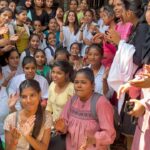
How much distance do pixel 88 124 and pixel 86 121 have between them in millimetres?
27

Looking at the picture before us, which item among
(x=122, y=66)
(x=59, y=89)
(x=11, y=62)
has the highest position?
(x=122, y=66)

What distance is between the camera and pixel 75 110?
10.6 feet

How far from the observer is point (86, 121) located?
3150mm

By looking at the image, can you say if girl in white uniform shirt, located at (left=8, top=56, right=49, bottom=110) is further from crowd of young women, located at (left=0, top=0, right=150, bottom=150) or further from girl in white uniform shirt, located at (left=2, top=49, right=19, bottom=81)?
girl in white uniform shirt, located at (left=2, top=49, right=19, bottom=81)

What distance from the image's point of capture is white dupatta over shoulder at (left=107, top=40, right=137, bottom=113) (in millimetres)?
3166

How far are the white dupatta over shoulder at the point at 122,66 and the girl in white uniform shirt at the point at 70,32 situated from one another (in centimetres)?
347

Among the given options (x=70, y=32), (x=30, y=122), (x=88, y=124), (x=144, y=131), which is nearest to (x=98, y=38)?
(x=88, y=124)

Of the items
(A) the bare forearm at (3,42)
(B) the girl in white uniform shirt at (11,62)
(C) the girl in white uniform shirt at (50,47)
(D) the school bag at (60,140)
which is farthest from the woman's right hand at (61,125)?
(C) the girl in white uniform shirt at (50,47)

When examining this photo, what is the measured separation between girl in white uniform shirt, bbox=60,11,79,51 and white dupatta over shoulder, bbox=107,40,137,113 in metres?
3.47

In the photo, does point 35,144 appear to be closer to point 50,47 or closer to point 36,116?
point 36,116

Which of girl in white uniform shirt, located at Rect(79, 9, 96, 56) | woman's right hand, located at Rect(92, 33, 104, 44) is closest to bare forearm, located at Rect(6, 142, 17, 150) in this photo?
woman's right hand, located at Rect(92, 33, 104, 44)

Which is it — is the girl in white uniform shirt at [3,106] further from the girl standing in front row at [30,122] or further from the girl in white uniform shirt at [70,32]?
the girl in white uniform shirt at [70,32]

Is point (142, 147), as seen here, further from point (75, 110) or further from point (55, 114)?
point (55, 114)

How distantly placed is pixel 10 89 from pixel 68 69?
722 millimetres
